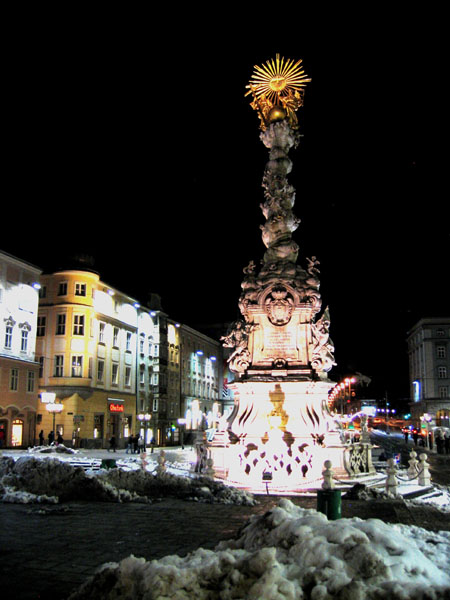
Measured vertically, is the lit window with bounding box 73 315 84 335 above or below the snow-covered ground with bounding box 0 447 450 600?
above

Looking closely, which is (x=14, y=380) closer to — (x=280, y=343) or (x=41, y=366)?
(x=41, y=366)

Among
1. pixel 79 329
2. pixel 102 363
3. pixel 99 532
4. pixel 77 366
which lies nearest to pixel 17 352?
pixel 77 366

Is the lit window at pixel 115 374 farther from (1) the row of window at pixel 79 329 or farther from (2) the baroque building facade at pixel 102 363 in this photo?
(1) the row of window at pixel 79 329

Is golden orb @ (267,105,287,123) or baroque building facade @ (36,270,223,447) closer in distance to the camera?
golden orb @ (267,105,287,123)

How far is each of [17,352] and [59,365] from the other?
18.8ft

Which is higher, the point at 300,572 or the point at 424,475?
the point at 300,572

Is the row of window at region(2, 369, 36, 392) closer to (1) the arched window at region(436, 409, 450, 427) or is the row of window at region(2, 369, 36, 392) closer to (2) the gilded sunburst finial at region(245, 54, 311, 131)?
(2) the gilded sunburst finial at region(245, 54, 311, 131)

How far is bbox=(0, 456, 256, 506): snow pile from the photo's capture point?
1451cm

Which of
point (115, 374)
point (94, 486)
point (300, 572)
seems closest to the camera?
point (300, 572)

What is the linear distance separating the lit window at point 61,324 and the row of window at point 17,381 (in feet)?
16.7

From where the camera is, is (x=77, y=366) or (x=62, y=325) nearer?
(x=77, y=366)

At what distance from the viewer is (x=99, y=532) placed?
34.2ft

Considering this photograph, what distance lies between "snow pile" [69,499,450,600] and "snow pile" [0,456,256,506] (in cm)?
781

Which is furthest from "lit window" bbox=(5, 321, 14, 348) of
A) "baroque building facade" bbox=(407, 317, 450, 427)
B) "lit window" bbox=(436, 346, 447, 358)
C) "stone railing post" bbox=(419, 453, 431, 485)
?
"lit window" bbox=(436, 346, 447, 358)
